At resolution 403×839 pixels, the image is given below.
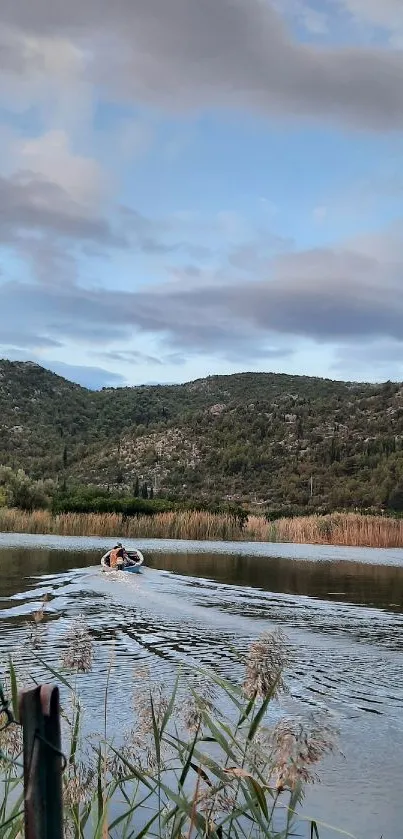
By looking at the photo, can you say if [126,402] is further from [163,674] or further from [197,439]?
[163,674]

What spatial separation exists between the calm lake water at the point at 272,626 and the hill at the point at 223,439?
40.0 metres

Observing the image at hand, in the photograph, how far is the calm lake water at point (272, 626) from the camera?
7.31 meters

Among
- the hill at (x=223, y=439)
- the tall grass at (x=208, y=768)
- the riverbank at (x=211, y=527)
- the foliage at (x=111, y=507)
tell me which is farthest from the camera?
the hill at (x=223, y=439)

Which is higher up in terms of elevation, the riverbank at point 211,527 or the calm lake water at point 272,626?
the riverbank at point 211,527

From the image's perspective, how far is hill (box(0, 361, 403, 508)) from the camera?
71.1 meters

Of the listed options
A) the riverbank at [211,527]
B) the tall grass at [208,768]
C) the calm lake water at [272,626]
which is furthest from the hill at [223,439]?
the tall grass at [208,768]

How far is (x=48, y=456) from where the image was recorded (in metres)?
87.2

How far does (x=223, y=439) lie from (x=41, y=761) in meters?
81.3

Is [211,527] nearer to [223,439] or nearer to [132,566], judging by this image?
[132,566]

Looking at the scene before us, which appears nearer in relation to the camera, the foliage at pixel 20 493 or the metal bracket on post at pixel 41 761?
the metal bracket on post at pixel 41 761

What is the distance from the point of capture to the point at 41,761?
7.97 ft

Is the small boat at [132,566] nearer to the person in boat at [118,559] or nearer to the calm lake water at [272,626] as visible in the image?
the person in boat at [118,559]

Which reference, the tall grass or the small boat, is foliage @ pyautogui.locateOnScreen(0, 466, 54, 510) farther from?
the tall grass

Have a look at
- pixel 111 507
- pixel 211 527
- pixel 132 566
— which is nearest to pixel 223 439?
pixel 111 507
